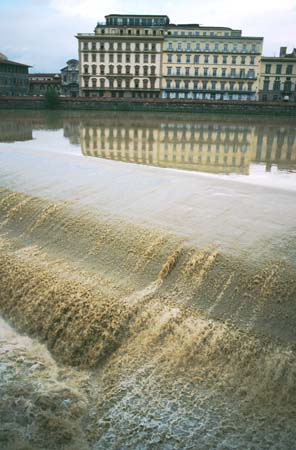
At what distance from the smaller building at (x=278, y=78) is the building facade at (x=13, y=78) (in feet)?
135

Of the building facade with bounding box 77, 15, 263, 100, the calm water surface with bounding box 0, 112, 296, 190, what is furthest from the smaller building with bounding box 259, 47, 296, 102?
the calm water surface with bounding box 0, 112, 296, 190

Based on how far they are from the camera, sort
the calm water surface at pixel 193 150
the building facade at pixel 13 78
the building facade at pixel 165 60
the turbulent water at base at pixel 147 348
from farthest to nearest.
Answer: the building facade at pixel 13 78, the building facade at pixel 165 60, the calm water surface at pixel 193 150, the turbulent water at base at pixel 147 348

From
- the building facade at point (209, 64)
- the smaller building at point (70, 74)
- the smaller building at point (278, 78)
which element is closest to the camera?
the building facade at point (209, 64)

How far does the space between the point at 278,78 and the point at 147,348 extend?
220 feet

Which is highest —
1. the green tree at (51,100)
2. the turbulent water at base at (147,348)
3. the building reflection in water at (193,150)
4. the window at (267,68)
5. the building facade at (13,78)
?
the window at (267,68)

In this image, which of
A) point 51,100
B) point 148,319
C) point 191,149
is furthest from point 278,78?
point 148,319

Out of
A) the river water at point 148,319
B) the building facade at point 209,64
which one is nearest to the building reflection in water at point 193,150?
the river water at point 148,319

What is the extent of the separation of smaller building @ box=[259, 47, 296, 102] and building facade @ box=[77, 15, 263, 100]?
2.32 metres

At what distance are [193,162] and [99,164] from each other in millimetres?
4151

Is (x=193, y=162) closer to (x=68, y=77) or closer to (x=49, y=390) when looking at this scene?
(x=49, y=390)

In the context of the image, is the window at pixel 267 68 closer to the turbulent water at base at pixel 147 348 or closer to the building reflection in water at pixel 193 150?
the building reflection in water at pixel 193 150

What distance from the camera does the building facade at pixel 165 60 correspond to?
201 feet

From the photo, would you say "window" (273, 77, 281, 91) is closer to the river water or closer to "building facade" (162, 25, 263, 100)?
"building facade" (162, 25, 263, 100)

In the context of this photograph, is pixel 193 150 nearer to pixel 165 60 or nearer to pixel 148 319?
pixel 148 319
